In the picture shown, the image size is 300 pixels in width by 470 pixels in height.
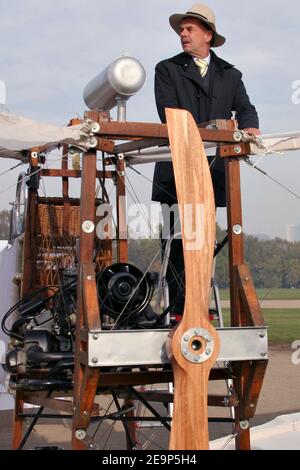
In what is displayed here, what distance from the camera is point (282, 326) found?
20.0m

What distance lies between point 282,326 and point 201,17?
15153 mm

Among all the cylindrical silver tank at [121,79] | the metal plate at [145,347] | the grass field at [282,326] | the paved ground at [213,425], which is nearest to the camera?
the metal plate at [145,347]

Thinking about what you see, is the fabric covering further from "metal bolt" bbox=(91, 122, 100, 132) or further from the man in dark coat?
the man in dark coat

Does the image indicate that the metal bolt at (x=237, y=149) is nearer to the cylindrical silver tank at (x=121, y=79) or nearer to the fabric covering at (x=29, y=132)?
the fabric covering at (x=29, y=132)

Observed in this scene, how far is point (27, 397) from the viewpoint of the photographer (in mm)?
5312

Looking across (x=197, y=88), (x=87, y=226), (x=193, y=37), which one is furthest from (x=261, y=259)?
(x=87, y=226)

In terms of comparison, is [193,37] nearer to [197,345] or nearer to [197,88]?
[197,88]

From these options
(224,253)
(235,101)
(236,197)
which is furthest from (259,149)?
(235,101)

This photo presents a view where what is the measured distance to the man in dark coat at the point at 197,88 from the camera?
5.48 metres

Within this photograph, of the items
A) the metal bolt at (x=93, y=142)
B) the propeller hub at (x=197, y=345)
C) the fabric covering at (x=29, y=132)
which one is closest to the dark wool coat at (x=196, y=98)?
the metal bolt at (x=93, y=142)

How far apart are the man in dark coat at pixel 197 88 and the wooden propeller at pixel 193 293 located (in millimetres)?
1435

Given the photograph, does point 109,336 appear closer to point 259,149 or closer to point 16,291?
point 259,149
